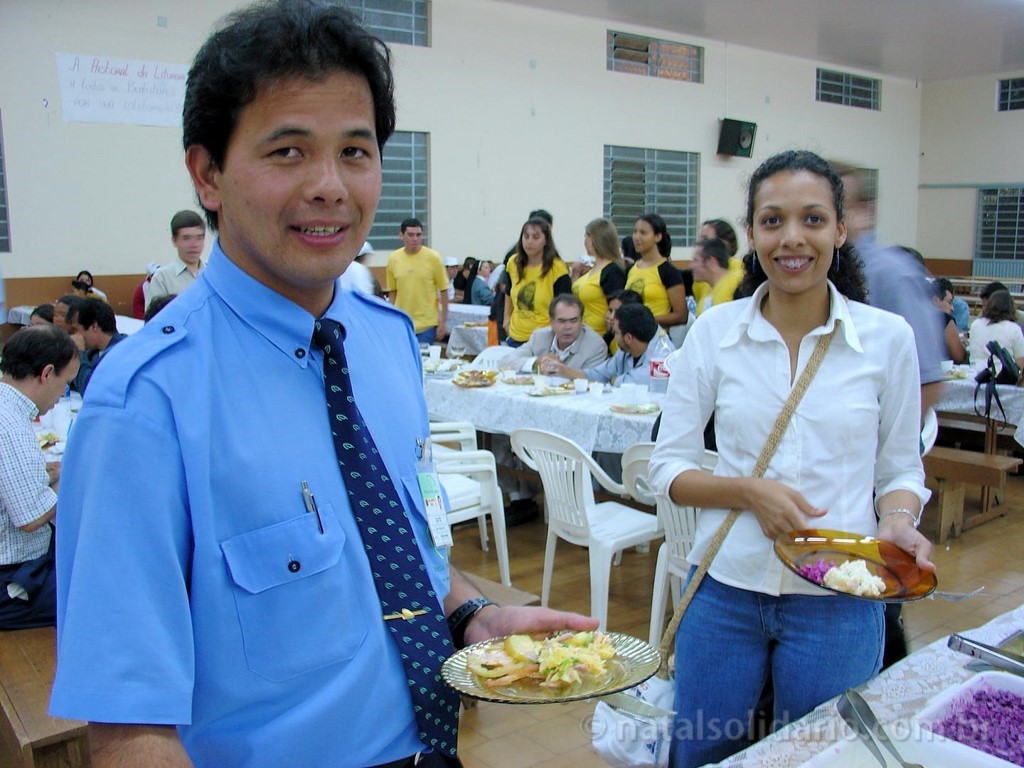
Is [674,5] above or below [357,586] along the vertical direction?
above

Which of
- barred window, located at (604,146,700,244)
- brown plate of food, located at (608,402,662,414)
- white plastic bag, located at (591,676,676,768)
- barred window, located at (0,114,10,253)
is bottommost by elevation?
white plastic bag, located at (591,676,676,768)

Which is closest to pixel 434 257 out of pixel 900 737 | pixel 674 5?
pixel 674 5

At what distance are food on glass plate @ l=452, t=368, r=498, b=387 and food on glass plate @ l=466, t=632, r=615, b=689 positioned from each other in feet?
13.1

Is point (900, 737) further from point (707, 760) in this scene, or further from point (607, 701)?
point (607, 701)

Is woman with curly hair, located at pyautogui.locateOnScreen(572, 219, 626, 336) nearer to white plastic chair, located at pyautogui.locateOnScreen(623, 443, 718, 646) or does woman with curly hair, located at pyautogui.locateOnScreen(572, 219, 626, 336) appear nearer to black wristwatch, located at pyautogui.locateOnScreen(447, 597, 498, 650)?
white plastic chair, located at pyautogui.locateOnScreen(623, 443, 718, 646)

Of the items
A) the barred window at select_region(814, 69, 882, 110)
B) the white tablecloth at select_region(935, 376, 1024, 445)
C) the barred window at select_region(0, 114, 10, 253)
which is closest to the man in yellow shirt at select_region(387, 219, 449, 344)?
the barred window at select_region(0, 114, 10, 253)

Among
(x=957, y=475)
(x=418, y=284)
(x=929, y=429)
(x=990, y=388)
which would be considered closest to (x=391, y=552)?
(x=929, y=429)

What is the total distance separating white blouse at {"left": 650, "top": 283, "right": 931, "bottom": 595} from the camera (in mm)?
1641

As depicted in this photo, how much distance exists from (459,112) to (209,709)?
1132 cm

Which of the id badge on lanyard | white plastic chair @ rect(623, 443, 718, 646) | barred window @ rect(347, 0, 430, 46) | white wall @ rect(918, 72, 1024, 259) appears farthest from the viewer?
white wall @ rect(918, 72, 1024, 259)

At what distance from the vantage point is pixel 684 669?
1.73 m

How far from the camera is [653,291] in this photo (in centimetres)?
591

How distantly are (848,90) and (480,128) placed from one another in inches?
343

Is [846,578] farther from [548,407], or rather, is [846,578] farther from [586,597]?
[548,407]
